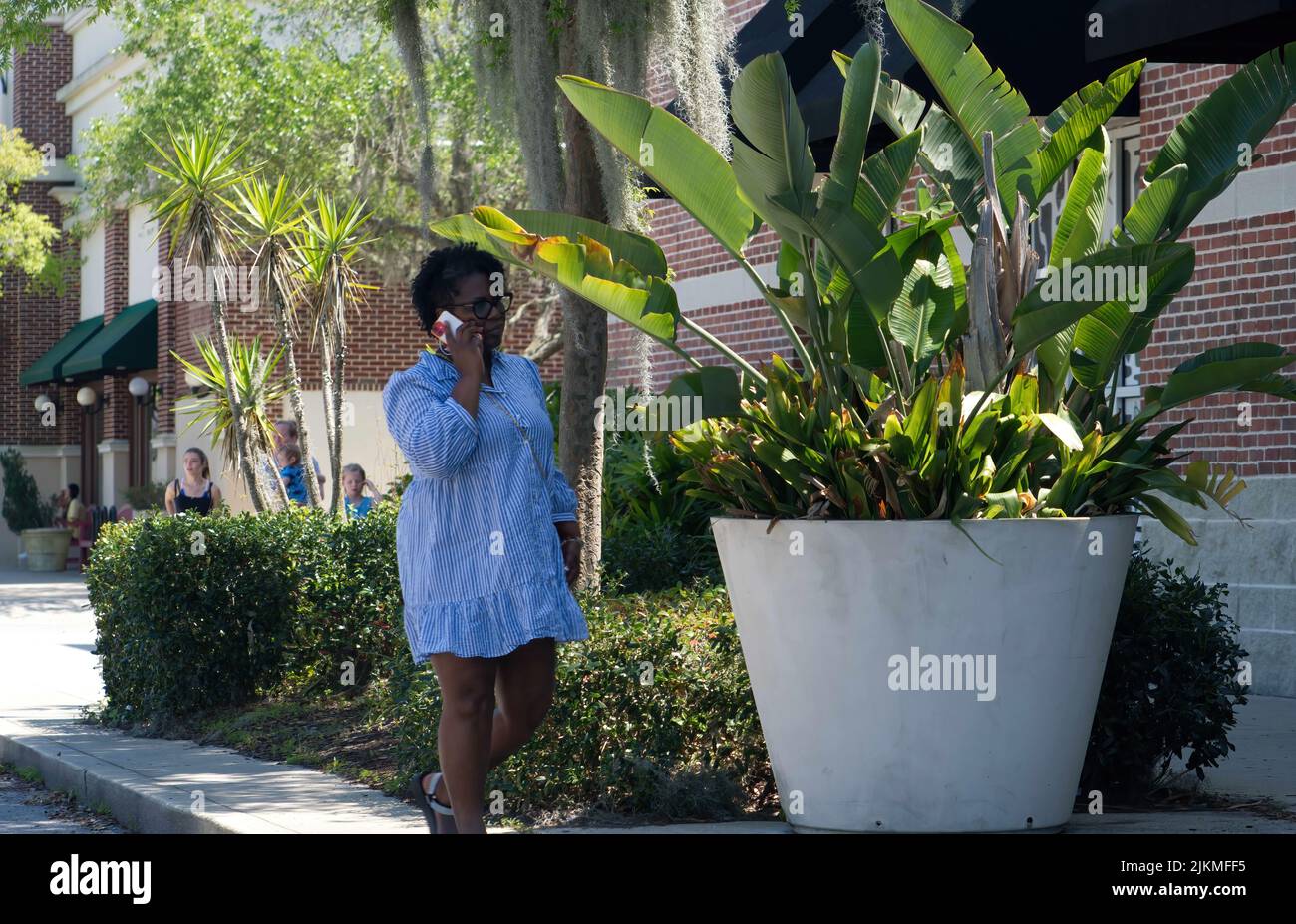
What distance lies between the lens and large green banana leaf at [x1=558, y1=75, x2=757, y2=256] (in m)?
5.94

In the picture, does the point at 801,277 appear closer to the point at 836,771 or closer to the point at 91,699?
the point at 836,771

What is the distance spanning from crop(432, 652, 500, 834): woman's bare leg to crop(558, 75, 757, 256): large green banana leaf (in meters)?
1.96

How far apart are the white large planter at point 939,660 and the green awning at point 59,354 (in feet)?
92.7

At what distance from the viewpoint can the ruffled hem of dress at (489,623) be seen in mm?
5035

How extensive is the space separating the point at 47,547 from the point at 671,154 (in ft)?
90.3

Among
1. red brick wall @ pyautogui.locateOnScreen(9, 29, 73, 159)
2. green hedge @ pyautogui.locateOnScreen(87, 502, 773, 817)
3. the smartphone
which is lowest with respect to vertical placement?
green hedge @ pyautogui.locateOnScreen(87, 502, 773, 817)

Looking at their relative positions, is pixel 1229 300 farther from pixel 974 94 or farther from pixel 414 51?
pixel 414 51

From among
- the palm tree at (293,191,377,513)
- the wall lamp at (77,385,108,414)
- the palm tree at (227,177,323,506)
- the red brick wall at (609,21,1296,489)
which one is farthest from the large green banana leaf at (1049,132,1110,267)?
the wall lamp at (77,385,108,414)

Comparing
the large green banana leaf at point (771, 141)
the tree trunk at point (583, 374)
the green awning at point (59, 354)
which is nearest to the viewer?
the large green banana leaf at point (771, 141)

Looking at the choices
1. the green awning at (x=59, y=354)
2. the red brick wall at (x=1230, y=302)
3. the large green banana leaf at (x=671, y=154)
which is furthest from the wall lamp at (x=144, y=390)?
the large green banana leaf at (x=671, y=154)

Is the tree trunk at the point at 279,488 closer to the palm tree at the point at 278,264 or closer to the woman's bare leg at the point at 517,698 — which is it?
the palm tree at the point at 278,264

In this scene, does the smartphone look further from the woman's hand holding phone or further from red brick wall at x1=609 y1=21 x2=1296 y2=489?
red brick wall at x1=609 y1=21 x2=1296 y2=489

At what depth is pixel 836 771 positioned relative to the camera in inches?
220
